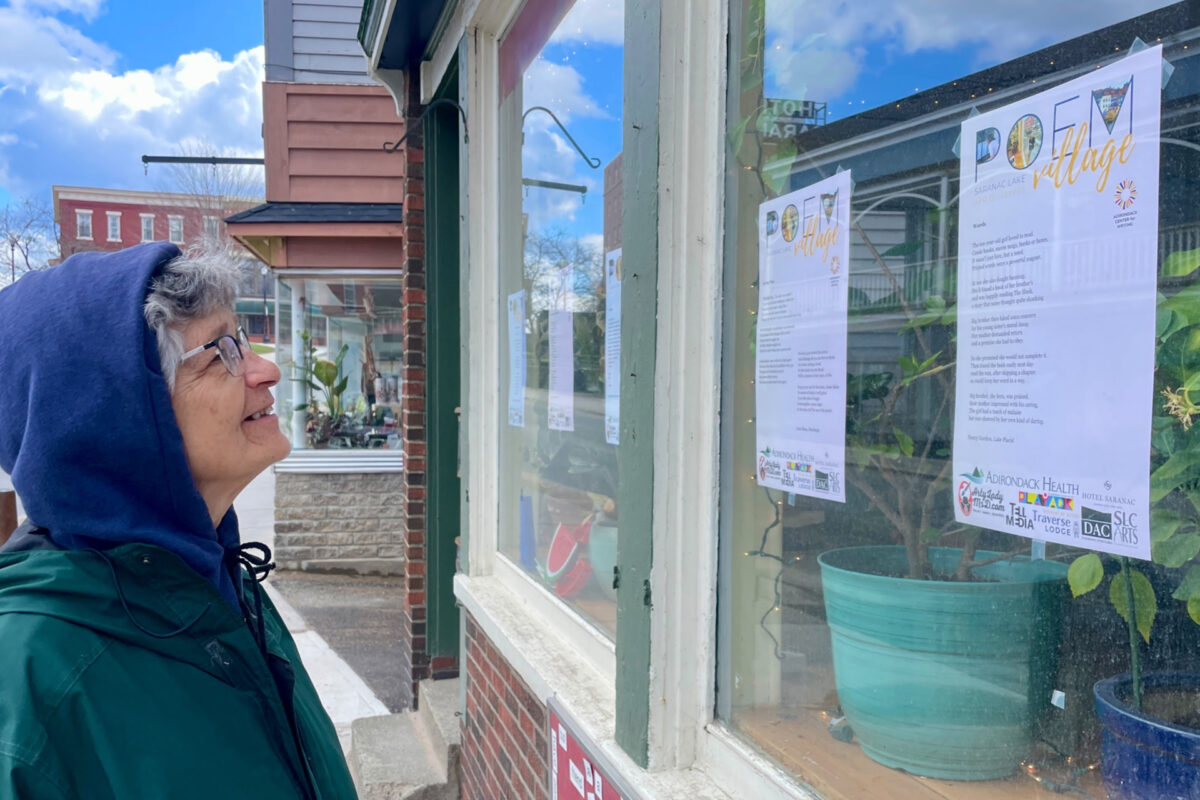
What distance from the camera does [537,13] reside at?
3.06 m

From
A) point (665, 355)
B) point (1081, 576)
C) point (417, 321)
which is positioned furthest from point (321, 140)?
point (1081, 576)

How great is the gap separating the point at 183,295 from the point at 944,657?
4.24ft

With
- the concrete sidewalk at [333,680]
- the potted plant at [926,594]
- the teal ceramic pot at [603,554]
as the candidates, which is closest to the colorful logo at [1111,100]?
the potted plant at [926,594]

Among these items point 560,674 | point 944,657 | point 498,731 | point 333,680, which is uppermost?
point 944,657

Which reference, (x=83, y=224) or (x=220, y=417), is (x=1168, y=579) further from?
(x=83, y=224)

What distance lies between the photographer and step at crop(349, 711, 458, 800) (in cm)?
389

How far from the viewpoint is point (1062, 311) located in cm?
107

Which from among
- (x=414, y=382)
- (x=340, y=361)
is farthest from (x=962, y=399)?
(x=340, y=361)

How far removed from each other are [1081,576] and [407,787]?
3.44 m

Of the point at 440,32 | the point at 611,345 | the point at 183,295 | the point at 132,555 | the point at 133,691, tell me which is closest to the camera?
the point at 133,691

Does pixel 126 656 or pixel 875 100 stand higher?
pixel 875 100

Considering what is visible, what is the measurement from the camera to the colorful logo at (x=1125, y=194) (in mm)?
979

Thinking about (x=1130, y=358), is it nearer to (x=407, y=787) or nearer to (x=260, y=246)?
(x=407, y=787)

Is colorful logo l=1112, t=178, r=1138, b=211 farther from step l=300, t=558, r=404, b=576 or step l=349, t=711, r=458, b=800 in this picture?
step l=300, t=558, r=404, b=576
